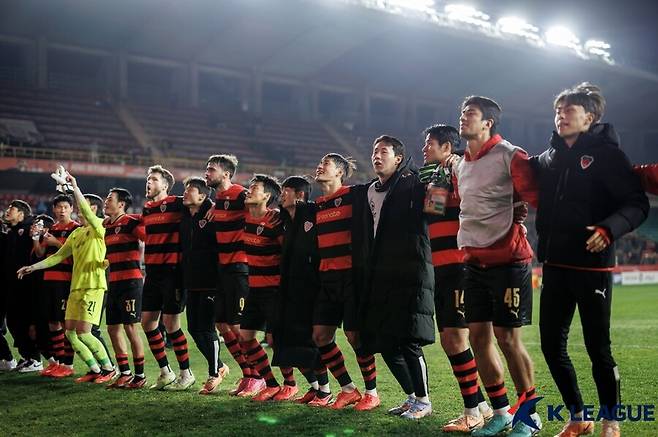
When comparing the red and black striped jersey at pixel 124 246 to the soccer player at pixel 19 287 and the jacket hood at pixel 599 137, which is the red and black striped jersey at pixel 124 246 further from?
the jacket hood at pixel 599 137

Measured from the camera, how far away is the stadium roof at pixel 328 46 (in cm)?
3266

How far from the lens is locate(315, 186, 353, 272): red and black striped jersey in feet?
18.8

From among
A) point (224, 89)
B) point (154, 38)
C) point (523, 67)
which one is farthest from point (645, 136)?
point (154, 38)

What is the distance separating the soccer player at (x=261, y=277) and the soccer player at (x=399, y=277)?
1.24 m

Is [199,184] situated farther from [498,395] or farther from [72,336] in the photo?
[498,395]

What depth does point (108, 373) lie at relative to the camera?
768 cm

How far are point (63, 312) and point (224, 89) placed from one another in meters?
33.4

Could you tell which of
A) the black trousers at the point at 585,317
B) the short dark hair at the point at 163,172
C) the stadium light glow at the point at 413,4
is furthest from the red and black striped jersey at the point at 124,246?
the stadium light glow at the point at 413,4

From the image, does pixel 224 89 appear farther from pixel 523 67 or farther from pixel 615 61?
pixel 615 61

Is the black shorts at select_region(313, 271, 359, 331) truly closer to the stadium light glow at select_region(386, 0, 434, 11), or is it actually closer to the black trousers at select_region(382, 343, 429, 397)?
the black trousers at select_region(382, 343, 429, 397)

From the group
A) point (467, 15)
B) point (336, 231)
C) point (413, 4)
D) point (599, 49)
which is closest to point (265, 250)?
point (336, 231)

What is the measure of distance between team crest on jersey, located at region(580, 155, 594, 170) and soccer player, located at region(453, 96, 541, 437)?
1.26 feet

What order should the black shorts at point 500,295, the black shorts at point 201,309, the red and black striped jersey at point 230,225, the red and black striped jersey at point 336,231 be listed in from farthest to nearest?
the black shorts at point 201,309 < the red and black striped jersey at point 230,225 < the red and black striped jersey at point 336,231 < the black shorts at point 500,295

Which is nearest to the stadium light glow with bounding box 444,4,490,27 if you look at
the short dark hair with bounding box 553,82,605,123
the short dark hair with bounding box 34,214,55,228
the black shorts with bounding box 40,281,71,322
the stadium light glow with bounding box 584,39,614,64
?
the stadium light glow with bounding box 584,39,614,64
